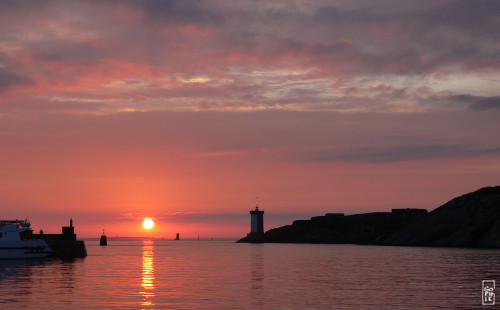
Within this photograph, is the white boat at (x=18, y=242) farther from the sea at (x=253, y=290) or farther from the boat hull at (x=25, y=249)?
the sea at (x=253, y=290)

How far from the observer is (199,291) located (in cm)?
5831

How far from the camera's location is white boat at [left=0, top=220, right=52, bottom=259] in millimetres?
113812

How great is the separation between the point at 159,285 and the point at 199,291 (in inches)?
306

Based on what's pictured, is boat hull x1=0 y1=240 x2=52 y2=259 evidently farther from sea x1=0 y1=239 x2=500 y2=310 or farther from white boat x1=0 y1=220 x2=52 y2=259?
sea x1=0 y1=239 x2=500 y2=310

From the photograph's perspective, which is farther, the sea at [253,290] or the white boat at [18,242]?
the white boat at [18,242]

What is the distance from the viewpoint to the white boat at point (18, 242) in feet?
373

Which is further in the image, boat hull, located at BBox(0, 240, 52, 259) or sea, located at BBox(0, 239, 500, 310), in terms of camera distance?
boat hull, located at BBox(0, 240, 52, 259)

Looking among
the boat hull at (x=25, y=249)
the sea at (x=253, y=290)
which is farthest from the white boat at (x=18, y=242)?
the sea at (x=253, y=290)

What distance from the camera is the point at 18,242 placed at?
377 ft

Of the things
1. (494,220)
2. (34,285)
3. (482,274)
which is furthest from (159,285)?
(494,220)

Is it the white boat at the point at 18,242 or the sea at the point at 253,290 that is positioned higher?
the white boat at the point at 18,242

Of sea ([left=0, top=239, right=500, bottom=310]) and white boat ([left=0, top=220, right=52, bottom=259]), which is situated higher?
white boat ([left=0, top=220, right=52, bottom=259])

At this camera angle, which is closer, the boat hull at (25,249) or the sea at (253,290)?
the sea at (253,290)

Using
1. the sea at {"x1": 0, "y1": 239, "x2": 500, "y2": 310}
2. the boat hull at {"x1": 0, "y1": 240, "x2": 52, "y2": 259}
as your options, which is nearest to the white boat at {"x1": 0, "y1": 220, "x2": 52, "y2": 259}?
the boat hull at {"x1": 0, "y1": 240, "x2": 52, "y2": 259}
